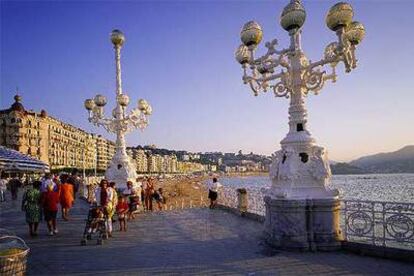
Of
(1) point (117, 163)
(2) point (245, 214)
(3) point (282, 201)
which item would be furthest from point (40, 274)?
(1) point (117, 163)

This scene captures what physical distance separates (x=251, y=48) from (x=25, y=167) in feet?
28.7

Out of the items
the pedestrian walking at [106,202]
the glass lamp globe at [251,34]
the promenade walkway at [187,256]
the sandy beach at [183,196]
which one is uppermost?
the glass lamp globe at [251,34]

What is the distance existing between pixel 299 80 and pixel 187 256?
16.4ft

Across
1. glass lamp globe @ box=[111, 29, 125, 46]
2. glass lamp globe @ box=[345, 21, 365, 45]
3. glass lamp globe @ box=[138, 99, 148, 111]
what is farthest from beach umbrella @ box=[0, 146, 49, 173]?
glass lamp globe @ box=[345, 21, 365, 45]

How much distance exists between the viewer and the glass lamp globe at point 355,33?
9.42 meters

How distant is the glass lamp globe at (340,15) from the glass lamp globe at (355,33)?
703 mm

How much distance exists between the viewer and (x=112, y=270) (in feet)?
25.5

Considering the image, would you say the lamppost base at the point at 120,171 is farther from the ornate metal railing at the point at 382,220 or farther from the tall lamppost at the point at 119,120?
the ornate metal railing at the point at 382,220

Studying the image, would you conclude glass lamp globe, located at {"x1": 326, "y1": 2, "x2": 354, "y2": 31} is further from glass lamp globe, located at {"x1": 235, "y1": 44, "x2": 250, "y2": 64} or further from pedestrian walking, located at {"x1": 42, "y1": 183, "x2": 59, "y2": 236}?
pedestrian walking, located at {"x1": 42, "y1": 183, "x2": 59, "y2": 236}

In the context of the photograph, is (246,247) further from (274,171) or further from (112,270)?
(112,270)

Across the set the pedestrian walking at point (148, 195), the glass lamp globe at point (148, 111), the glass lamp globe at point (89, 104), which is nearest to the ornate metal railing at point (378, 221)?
the pedestrian walking at point (148, 195)

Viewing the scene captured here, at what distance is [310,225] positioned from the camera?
365 inches

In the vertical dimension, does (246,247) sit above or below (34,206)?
below

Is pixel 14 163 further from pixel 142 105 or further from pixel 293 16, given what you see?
pixel 293 16
